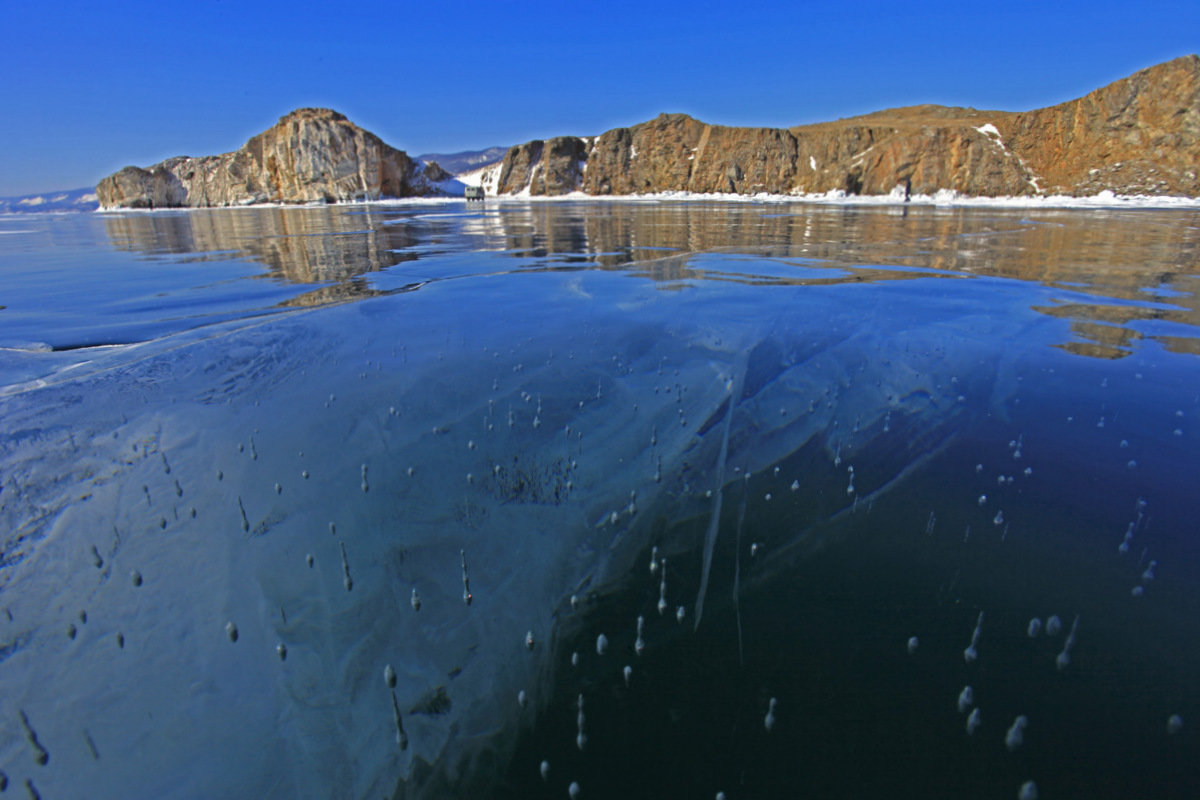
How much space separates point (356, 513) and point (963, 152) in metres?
87.7

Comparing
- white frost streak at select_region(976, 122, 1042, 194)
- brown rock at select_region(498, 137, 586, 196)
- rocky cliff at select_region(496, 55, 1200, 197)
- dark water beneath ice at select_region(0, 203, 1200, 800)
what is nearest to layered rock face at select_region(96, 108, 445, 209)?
brown rock at select_region(498, 137, 586, 196)

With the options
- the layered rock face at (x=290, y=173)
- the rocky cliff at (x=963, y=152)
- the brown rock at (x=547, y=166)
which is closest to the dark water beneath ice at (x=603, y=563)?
the rocky cliff at (x=963, y=152)

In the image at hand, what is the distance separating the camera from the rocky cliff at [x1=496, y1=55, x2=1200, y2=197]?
5806 cm

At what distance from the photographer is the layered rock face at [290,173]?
356ft

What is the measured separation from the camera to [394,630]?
2908 millimetres

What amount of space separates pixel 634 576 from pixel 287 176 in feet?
442

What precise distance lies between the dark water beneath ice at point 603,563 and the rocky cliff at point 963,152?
76.6m

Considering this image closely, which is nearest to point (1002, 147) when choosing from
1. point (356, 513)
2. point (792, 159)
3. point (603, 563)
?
point (792, 159)

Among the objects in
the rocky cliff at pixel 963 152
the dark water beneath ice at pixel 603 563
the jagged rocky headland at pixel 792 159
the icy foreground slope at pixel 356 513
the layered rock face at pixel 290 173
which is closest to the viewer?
the dark water beneath ice at pixel 603 563

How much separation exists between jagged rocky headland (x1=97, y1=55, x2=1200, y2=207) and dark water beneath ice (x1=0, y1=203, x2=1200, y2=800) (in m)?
77.4

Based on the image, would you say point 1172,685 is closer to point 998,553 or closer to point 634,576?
point 998,553

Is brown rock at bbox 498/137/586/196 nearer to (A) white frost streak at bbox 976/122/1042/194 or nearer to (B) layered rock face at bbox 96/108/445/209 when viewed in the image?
(B) layered rock face at bbox 96/108/445/209

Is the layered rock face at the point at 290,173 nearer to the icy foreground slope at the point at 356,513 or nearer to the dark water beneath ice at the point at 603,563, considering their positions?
the dark water beneath ice at the point at 603,563

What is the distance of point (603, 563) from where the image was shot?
341 cm
